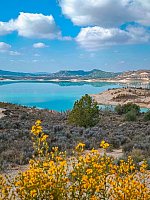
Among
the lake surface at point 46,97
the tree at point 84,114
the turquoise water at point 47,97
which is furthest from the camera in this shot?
the lake surface at point 46,97

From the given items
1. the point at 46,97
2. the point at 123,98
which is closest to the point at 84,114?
the point at 123,98

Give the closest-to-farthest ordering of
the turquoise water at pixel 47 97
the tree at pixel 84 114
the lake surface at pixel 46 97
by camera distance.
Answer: the tree at pixel 84 114
the turquoise water at pixel 47 97
the lake surface at pixel 46 97

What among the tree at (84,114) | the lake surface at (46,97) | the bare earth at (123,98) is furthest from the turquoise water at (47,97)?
the tree at (84,114)

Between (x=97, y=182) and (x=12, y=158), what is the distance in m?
8.71

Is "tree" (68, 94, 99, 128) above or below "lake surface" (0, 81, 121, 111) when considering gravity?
above

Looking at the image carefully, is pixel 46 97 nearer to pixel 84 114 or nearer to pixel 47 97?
pixel 47 97

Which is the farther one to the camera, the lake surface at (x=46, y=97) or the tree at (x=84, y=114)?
the lake surface at (x=46, y=97)

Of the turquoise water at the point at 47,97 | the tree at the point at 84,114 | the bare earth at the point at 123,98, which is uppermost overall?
the tree at the point at 84,114

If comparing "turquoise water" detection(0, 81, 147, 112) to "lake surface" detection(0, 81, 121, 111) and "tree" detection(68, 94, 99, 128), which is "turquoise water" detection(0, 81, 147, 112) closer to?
"lake surface" detection(0, 81, 121, 111)

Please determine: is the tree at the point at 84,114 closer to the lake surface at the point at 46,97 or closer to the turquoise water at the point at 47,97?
the turquoise water at the point at 47,97

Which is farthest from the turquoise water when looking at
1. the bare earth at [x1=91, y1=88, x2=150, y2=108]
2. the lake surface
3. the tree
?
the tree

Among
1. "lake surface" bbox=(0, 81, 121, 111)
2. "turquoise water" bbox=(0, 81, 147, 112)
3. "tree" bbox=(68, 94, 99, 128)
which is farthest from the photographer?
"lake surface" bbox=(0, 81, 121, 111)

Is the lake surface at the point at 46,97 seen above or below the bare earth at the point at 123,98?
below

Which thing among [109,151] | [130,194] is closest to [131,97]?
[109,151]
